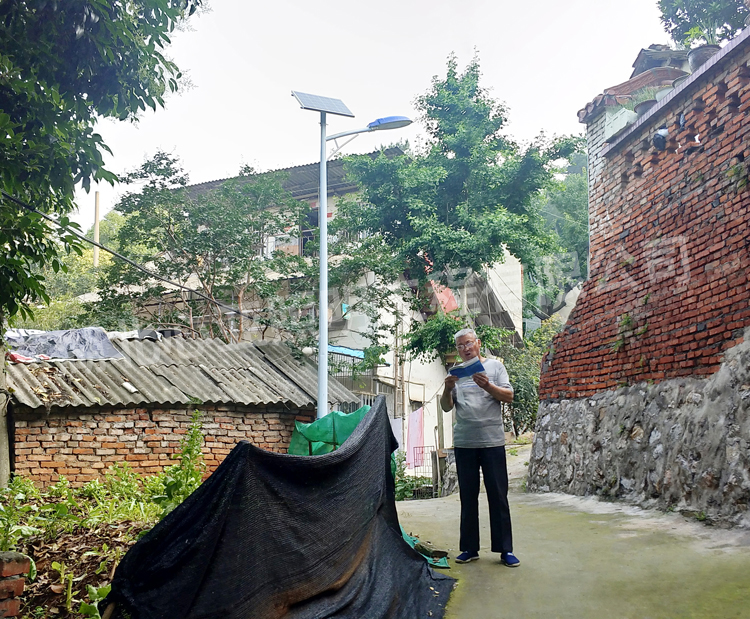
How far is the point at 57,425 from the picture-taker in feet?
32.1

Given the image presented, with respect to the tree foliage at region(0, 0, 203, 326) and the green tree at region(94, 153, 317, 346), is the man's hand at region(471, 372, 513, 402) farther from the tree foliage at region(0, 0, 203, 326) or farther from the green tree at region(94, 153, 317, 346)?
the green tree at region(94, 153, 317, 346)

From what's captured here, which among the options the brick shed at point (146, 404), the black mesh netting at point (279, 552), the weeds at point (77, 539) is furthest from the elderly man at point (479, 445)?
the brick shed at point (146, 404)

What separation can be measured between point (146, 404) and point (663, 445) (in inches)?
298

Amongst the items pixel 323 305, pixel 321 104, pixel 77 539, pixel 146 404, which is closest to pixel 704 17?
pixel 321 104

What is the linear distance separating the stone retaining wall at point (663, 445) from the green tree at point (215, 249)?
7.50 meters

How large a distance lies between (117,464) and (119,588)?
7.94 metres

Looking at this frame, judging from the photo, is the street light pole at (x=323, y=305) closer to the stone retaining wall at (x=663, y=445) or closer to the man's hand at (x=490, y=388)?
the stone retaining wall at (x=663, y=445)

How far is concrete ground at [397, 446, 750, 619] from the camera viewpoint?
3977 millimetres

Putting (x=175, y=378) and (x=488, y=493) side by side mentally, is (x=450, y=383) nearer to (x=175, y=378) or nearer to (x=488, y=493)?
(x=488, y=493)

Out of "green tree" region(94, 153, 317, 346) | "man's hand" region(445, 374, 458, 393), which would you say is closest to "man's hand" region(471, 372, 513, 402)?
"man's hand" region(445, 374, 458, 393)

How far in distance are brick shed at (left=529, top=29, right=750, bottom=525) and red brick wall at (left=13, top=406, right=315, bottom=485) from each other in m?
5.35

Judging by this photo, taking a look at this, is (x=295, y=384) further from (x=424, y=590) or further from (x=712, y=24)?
(x=712, y=24)

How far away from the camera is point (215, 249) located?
16.0 m

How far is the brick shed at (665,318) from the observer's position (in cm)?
638
